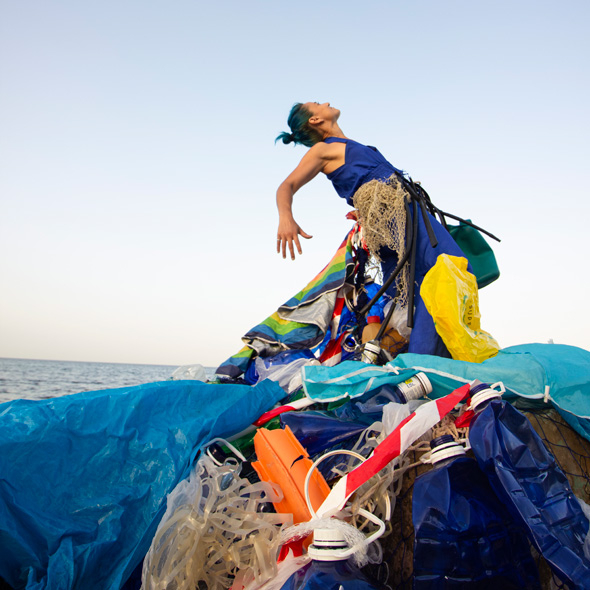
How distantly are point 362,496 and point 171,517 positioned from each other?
0.52 m

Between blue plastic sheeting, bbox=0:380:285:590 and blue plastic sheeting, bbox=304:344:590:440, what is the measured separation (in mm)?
407

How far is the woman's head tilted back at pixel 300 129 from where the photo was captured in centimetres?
338

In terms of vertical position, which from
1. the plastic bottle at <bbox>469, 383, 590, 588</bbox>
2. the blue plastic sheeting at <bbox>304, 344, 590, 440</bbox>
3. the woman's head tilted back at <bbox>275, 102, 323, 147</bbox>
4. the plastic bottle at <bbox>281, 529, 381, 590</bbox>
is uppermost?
the woman's head tilted back at <bbox>275, 102, 323, 147</bbox>

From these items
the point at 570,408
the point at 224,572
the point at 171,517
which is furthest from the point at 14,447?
the point at 570,408

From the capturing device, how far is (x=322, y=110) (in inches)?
132

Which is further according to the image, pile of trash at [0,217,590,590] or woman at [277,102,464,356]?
woman at [277,102,464,356]

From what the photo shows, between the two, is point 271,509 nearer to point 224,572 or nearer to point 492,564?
point 224,572

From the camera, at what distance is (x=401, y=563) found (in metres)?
1.04

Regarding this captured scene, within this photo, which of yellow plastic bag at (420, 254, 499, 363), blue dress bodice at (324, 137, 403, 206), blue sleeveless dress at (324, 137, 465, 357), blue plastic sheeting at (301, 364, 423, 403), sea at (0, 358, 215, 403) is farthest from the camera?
sea at (0, 358, 215, 403)

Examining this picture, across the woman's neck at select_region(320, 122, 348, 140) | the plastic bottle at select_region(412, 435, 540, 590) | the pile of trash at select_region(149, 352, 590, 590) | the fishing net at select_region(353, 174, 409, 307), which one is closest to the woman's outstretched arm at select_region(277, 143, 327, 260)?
the fishing net at select_region(353, 174, 409, 307)

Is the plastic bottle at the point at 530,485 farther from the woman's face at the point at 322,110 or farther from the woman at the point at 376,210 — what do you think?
the woman's face at the point at 322,110

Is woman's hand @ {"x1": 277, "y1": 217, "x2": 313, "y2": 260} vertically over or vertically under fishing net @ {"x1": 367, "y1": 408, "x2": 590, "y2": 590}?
over

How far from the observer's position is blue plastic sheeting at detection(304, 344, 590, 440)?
1.39 m

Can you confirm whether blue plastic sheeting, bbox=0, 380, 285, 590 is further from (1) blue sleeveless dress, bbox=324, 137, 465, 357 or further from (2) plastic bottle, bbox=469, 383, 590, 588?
(1) blue sleeveless dress, bbox=324, 137, 465, 357
